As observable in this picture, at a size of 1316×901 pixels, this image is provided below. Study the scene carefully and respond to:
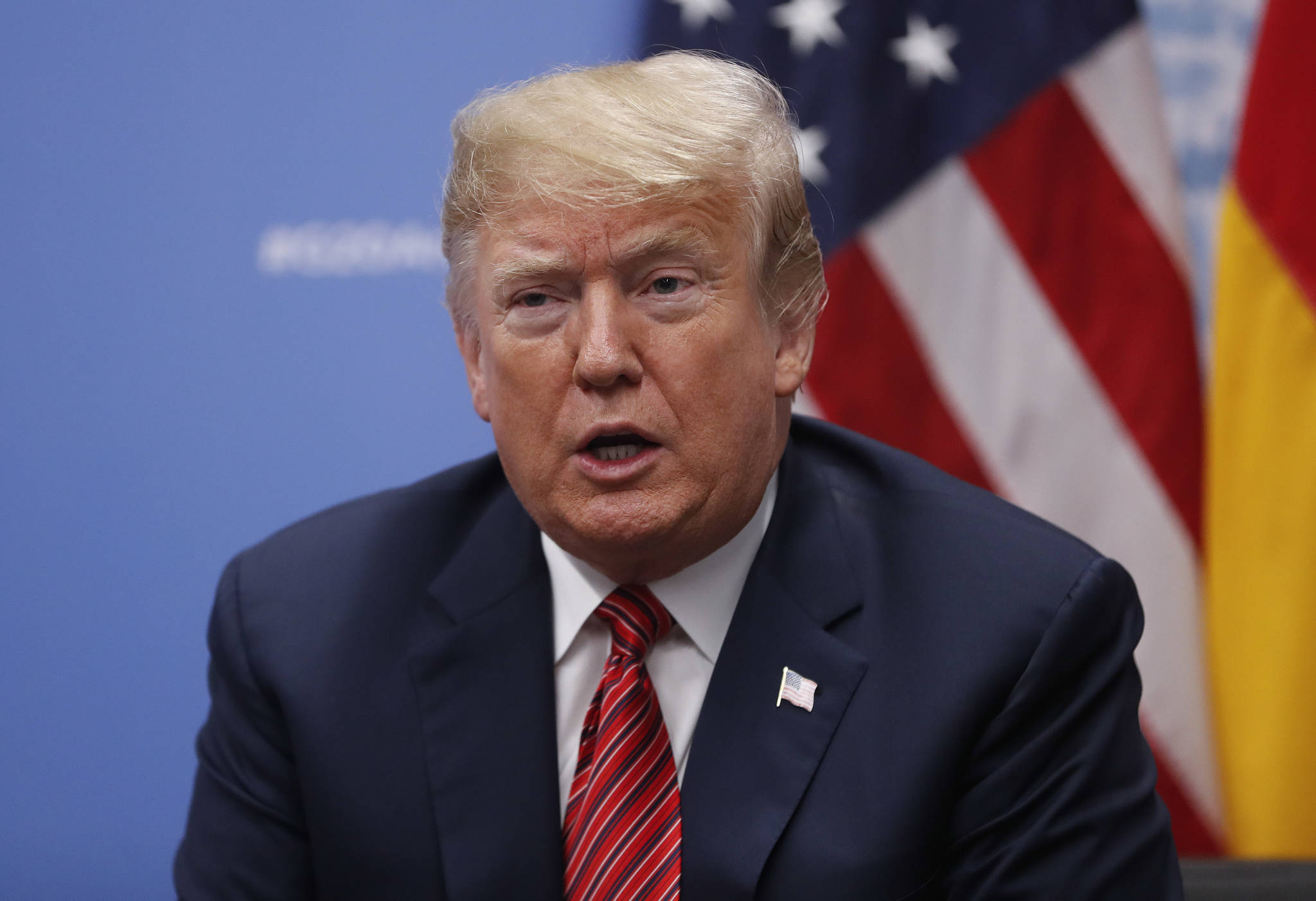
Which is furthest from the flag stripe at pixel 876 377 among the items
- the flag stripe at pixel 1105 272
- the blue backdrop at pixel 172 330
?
the blue backdrop at pixel 172 330

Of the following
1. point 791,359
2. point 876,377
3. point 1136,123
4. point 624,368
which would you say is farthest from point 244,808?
point 1136,123

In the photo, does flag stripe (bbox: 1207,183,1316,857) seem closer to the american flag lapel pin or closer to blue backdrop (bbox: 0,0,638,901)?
the american flag lapel pin

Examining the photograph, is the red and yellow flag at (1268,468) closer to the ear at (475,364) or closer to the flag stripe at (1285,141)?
the flag stripe at (1285,141)

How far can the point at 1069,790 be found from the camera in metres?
1.27

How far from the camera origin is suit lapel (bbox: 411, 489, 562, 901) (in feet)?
4.38

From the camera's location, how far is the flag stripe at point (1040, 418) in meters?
2.24

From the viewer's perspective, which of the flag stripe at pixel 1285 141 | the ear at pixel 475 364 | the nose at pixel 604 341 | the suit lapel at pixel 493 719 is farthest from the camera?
the flag stripe at pixel 1285 141

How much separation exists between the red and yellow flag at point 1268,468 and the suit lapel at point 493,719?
1.40 meters

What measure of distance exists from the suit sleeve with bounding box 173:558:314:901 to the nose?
1.97 ft

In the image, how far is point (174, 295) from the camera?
2.19 metres

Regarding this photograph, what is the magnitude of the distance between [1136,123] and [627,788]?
5.33 ft

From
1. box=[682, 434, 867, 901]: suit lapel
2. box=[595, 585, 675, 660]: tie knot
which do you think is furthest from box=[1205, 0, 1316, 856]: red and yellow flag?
box=[595, 585, 675, 660]: tie knot

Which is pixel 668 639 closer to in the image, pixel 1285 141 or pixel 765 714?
pixel 765 714

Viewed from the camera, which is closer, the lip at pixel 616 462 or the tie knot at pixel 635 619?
the lip at pixel 616 462
